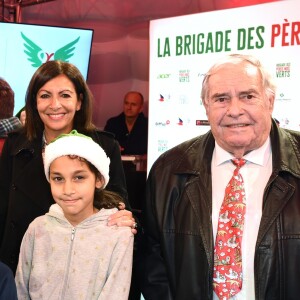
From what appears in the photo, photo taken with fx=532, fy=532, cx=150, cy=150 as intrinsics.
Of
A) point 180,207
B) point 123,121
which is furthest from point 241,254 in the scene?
point 123,121

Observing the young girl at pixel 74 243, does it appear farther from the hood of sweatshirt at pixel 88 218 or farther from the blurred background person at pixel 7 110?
the blurred background person at pixel 7 110

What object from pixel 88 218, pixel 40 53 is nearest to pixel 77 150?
pixel 88 218

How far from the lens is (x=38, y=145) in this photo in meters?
2.63

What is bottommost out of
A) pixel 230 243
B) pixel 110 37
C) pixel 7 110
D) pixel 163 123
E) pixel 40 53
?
pixel 230 243

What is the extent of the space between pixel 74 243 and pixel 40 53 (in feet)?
14.6

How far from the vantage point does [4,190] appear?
259 cm

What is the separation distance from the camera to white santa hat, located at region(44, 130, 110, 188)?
7.32 ft

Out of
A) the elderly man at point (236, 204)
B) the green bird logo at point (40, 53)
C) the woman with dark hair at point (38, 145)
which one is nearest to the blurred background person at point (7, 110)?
the woman with dark hair at point (38, 145)

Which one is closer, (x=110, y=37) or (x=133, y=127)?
(x=133, y=127)

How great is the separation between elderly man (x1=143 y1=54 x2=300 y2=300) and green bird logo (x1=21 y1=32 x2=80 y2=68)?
14.4 ft

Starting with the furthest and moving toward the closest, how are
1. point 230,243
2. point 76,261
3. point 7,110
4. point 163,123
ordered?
1. point 163,123
2. point 7,110
3. point 76,261
4. point 230,243

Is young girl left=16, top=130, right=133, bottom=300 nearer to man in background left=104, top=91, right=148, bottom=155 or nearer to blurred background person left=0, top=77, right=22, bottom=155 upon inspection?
blurred background person left=0, top=77, right=22, bottom=155

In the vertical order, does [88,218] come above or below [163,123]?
below

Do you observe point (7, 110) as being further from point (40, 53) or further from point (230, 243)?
point (40, 53)
